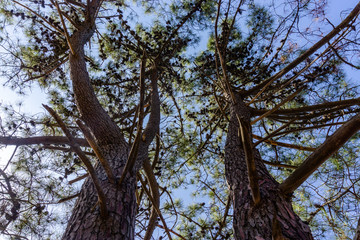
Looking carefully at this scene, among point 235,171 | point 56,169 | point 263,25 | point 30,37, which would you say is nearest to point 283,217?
point 235,171

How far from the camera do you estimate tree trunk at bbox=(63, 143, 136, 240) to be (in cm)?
125

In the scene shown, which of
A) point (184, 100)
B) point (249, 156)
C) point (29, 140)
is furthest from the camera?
point (184, 100)

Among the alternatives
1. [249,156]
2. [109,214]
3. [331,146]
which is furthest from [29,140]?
[331,146]

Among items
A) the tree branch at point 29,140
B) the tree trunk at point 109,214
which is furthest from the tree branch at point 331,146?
the tree branch at point 29,140

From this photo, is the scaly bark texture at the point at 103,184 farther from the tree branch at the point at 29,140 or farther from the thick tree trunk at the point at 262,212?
the thick tree trunk at the point at 262,212

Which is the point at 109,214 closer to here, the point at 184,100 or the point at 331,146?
the point at 331,146

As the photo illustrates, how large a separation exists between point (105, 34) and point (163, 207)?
2683 mm

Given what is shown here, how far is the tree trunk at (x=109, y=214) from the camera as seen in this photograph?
1.25 meters

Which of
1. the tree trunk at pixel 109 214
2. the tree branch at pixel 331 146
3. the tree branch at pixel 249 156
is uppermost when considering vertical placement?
the tree branch at pixel 331 146

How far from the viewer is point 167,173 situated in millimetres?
3484

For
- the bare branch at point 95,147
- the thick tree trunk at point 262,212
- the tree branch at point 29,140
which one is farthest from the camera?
the tree branch at point 29,140

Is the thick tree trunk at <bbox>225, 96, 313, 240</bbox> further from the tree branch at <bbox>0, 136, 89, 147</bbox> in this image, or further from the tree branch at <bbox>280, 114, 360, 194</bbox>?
the tree branch at <bbox>0, 136, 89, 147</bbox>

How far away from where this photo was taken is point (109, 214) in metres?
1.34

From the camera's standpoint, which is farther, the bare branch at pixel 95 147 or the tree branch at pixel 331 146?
the tree branch at pixel 331 146
